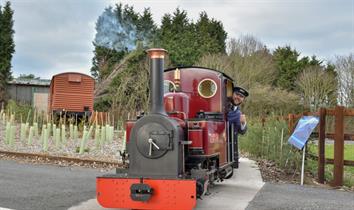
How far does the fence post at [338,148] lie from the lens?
8.96 metres

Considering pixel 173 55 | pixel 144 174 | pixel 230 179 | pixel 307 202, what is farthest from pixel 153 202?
pixel 173 55

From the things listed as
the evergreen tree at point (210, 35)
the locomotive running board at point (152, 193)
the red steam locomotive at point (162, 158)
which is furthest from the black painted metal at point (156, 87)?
the evergreen tree at point (210, 35)

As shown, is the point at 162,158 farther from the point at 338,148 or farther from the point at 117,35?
the point at 117,35

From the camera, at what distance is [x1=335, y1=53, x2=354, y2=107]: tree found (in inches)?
1336

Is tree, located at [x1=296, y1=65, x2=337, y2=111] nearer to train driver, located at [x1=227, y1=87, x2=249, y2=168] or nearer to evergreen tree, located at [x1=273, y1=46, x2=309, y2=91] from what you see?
evergreen tree, located at [x1=273, y1=46, x2=309, y2=91]

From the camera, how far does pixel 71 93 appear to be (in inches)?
782

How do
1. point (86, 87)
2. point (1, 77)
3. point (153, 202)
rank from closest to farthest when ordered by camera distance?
1. point (153, 202)
2. point (86, 87)
3. point (1, 77)

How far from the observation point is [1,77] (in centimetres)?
2947

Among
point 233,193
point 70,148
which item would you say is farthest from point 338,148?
point 70,148

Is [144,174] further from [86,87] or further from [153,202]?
[86,87]

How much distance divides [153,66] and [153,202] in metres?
1.63

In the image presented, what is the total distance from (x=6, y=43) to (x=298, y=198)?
91.5ft

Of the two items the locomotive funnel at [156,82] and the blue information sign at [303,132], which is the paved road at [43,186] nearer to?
the locomotive funnel at [156,82]

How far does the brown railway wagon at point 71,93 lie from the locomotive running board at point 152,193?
14158mm
